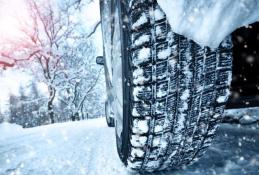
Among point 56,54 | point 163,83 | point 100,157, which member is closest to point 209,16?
point 163,83

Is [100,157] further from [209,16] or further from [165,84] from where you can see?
[209,16]

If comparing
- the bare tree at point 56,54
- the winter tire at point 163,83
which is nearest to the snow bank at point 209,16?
the winter tire at point 163,83

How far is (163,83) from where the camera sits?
1047mm

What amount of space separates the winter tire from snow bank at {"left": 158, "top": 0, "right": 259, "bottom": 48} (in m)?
0.08

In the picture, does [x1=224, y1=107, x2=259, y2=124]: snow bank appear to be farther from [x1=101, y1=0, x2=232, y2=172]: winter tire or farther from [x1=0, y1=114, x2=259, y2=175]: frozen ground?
[x1=101, y1=0, x2=232, y2=172]: winter tire

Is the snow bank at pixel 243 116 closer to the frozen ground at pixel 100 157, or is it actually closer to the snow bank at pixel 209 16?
the frozen ground at pixel 100 157

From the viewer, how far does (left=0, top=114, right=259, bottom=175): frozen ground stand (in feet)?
4.74

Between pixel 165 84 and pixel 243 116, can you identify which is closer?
pixel 165 84

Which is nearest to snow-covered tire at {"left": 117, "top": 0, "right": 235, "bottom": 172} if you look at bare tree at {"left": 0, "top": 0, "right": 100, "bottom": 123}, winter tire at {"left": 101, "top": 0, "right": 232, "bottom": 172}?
winter tire at {"left": 101, "top": 0, "right": 232, "bottom": 172}

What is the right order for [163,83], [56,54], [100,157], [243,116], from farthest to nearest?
[56,54] < [243,116] < [100,157] < [163,83]

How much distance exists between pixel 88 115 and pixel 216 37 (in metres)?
35.8

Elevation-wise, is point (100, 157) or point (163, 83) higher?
point (163, 83)

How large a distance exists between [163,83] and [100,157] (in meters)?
0.94

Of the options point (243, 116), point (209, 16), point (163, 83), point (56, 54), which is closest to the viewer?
point (209, 16)
